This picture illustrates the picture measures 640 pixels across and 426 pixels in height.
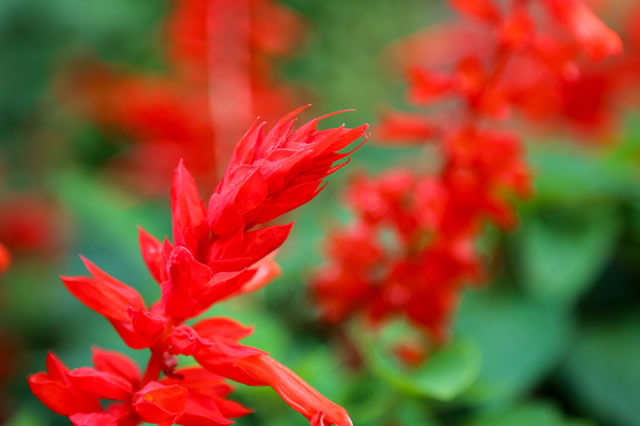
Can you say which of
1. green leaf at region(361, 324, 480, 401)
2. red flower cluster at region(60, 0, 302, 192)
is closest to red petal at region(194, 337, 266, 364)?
green leaf at region(361, 324, 480, 401)

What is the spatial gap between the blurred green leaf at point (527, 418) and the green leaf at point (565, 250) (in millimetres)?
253

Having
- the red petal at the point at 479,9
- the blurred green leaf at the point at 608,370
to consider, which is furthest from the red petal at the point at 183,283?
the blurred green leaf at the point at 608,370

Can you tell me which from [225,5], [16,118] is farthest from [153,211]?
[16,118]

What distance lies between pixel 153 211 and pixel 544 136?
3.16 feet

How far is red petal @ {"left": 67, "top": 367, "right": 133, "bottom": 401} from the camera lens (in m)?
0.38

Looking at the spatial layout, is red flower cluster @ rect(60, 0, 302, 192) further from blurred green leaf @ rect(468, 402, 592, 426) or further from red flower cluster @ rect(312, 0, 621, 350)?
blurred green leaf @ rect(468, 402, 592, 426)

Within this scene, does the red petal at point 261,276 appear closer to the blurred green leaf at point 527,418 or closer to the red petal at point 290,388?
the red petal at point 290,388

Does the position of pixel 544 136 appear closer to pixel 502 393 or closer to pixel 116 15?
pixel 502 393

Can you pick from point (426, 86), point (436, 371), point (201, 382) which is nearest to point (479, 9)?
point (426, 86)

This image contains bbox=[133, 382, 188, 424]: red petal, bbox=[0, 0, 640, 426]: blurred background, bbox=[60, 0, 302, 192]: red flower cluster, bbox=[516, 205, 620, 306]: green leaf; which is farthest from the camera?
bbox=[60, 0, 302, 192]: red flower cluster

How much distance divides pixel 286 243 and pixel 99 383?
0.84 m

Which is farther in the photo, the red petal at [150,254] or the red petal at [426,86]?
the red petal at [426,86]

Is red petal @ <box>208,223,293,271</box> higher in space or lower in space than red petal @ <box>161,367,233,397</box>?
higher

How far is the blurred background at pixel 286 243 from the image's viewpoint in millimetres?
836
